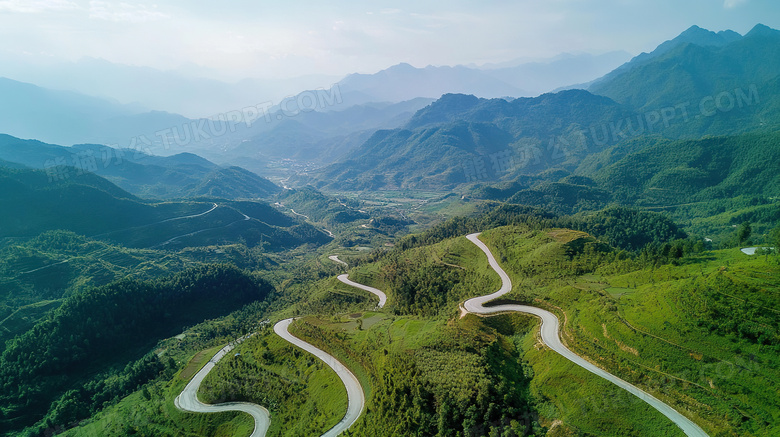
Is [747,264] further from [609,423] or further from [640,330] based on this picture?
[609,423]

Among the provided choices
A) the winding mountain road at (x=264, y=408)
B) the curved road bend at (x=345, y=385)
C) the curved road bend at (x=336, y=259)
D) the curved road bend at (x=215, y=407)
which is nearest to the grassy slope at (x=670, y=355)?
the curved road bend at (x=345, y=385)

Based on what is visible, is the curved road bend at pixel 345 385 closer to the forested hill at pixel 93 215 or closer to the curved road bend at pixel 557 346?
the curved road bend at pixel 557 346

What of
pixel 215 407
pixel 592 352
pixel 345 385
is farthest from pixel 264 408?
pixel 592 352

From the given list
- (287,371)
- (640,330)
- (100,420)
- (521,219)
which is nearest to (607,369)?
(640,330)

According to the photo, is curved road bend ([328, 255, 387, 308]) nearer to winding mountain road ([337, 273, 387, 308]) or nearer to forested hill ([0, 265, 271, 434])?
winding mountain road ([337, 273, 387, 308])

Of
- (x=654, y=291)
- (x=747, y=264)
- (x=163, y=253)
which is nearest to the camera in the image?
(x=747, y=264)

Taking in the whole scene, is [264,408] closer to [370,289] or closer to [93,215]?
[370,289]
